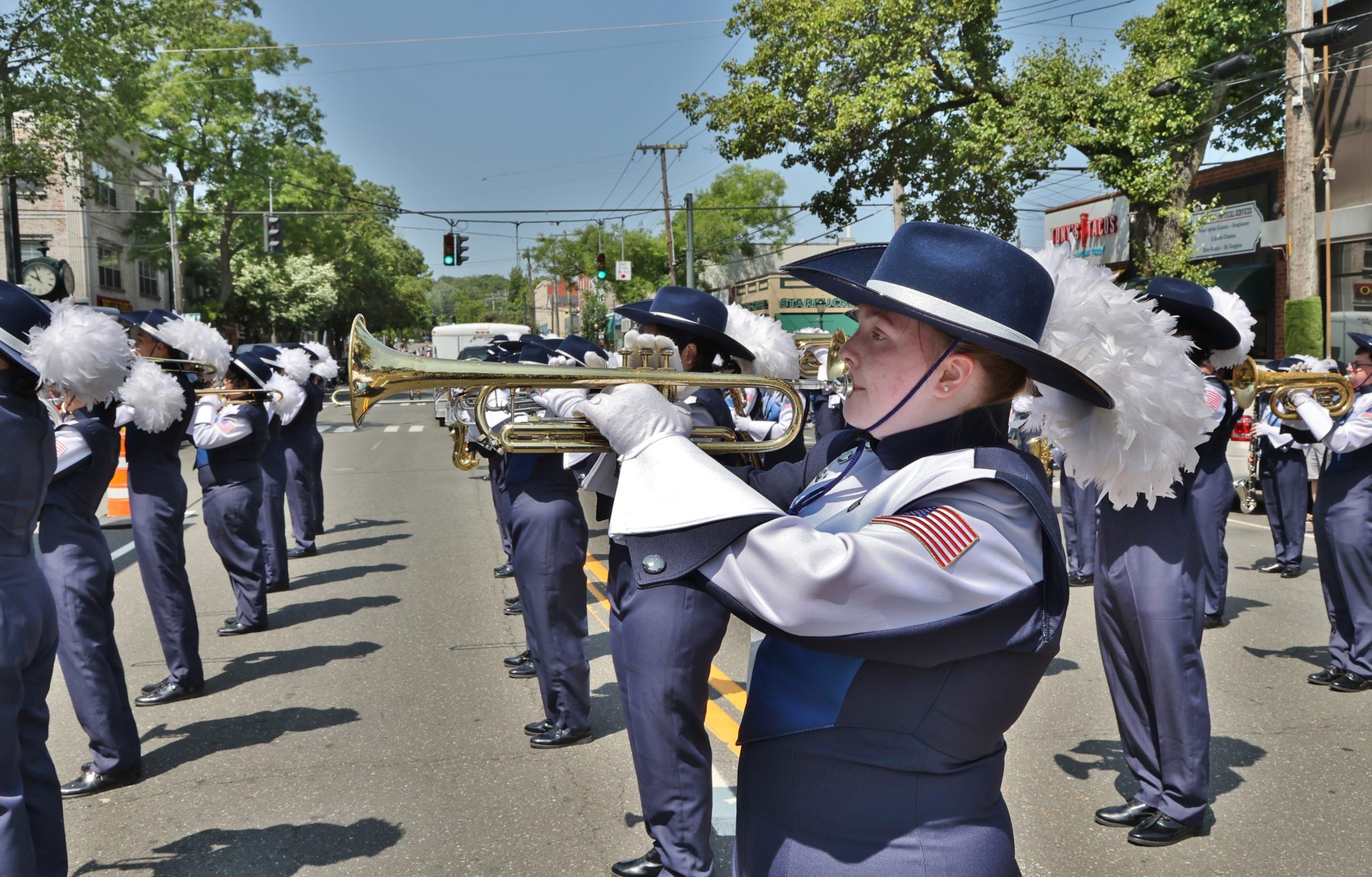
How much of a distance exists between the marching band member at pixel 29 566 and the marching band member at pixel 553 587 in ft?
6.43

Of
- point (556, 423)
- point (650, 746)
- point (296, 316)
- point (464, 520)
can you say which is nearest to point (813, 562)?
point (556, 423)

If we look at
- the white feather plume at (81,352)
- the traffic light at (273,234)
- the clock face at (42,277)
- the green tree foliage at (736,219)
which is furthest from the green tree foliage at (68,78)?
the green tree foliage at (736,219)

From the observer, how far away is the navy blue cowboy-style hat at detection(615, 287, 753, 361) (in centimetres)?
429

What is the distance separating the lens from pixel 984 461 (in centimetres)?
177

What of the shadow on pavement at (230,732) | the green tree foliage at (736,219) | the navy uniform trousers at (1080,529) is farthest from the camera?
the green tree foliage at (736,219)

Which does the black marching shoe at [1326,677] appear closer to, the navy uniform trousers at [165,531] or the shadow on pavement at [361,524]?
the navy uniform trousers at [165,531]

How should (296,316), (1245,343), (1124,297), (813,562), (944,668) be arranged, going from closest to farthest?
(813,562), (944,668), (1124,297), (1245,343), (296,316)

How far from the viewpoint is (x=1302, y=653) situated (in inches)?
272

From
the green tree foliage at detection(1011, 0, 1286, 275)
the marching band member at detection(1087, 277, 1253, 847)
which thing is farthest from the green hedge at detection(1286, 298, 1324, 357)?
the marching band member at detection(1087, 277, 1253, 847)

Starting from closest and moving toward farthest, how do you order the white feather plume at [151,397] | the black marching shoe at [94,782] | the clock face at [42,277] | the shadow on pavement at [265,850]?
the shadow on pavement at [265,850]
the black marching shoe at [94,782]
the white feather plume at [151,397]
the clock face at [42,277]

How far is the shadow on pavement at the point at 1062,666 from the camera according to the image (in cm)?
652

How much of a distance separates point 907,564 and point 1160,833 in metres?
3.27

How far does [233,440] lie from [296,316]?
45.3 metres

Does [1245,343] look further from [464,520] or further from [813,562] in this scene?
[464,520]
